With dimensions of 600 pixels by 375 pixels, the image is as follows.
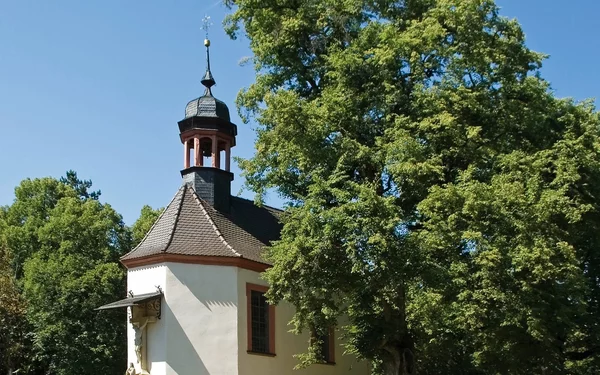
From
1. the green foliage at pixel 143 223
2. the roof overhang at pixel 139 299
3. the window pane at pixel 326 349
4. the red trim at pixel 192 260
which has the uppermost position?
the green foliage at pixel 143 223

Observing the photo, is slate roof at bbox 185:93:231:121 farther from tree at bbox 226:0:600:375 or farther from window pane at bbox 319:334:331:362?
window pane at bbox 319:334:331:362

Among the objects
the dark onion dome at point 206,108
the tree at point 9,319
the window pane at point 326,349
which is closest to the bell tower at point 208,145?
the dark onion dome at point 206,108

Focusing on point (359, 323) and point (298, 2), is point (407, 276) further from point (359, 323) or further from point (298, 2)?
point (298, 2)

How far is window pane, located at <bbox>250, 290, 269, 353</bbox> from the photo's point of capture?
22.8 meters

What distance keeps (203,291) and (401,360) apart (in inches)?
220

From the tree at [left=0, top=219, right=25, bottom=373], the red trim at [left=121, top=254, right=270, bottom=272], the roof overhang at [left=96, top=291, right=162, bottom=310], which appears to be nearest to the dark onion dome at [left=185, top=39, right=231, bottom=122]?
the red trim at [left=121, top=254, right=270, bottom=272]

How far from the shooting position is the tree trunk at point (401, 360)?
21.4 metres

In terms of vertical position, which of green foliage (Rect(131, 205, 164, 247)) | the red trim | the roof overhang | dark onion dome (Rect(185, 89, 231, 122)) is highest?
dark onion dome (Rect(185, 89, 231, 122))

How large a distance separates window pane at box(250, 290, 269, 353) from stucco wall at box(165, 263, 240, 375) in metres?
1.01

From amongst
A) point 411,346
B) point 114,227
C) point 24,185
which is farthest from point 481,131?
point 24,185

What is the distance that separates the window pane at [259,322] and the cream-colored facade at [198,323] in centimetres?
37

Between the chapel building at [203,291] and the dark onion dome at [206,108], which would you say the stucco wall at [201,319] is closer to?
the chapel building at [203,291]

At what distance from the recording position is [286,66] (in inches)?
942

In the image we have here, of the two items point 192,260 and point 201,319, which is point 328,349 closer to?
point 201,319
